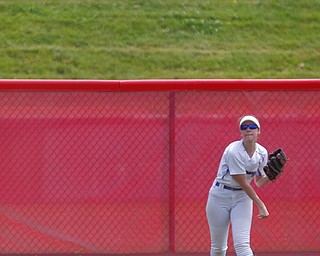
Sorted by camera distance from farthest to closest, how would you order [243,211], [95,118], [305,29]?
1. [305,29]
2. [95,118]
3. [243,211]

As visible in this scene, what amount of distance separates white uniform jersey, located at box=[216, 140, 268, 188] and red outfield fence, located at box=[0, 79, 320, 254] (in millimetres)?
1417

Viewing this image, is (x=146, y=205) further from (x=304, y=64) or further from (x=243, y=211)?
(x=304, y=64)

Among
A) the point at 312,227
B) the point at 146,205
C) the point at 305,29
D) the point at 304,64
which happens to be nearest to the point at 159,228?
the point at 146,205

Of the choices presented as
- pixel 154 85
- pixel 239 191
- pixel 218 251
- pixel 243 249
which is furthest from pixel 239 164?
pixel 154 85

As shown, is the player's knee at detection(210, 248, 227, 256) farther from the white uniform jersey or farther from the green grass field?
the green grass field

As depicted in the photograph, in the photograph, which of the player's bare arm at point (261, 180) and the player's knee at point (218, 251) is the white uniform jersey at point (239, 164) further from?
the player's knee at point (218, 251)

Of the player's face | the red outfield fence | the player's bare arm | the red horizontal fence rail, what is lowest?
the red outfield fence

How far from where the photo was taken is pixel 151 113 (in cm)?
777

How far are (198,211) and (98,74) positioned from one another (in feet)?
22.4

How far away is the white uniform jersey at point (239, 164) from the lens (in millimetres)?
6148

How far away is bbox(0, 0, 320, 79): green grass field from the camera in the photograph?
14375 mm

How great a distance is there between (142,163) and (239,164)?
5.92 feet

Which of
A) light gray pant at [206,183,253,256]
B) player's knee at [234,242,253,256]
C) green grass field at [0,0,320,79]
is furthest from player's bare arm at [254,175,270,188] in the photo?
green grass field at [0,0,320,79]

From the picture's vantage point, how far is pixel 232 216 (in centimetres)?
626
